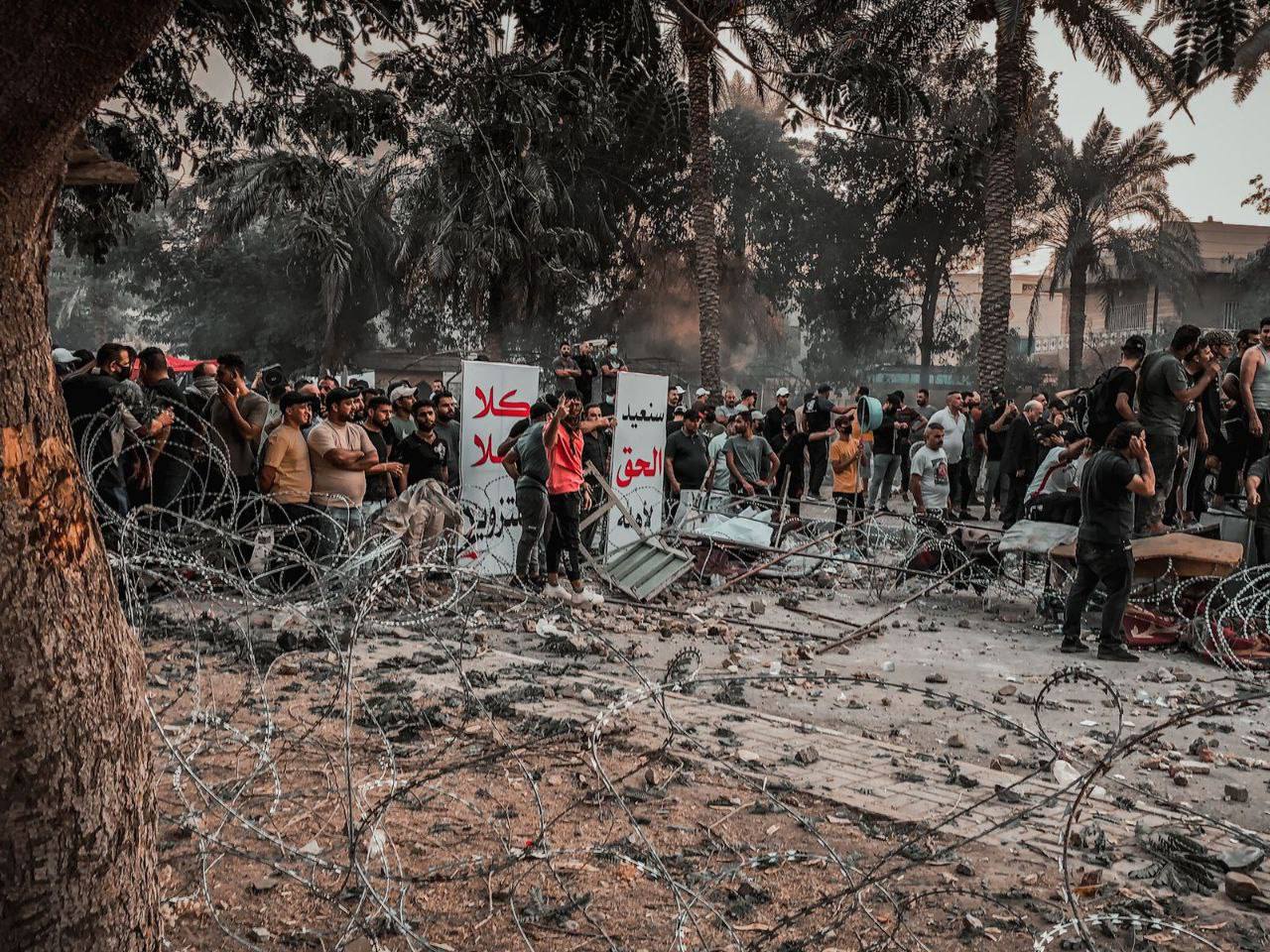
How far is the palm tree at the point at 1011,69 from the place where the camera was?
2005 cm

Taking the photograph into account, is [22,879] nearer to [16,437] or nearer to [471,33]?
[16,437]

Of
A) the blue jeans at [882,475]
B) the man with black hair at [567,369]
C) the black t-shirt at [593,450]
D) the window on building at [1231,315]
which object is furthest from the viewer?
the window on building at [1231,315]

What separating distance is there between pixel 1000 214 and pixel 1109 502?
1478cm

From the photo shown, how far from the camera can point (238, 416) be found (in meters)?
8.82

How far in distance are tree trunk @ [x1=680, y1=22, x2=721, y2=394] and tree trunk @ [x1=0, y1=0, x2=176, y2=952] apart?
1896 centimetres

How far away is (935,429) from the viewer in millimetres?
13031

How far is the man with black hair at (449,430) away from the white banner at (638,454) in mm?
1725

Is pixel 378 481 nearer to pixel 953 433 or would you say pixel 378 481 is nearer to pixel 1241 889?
pixel 1241 889

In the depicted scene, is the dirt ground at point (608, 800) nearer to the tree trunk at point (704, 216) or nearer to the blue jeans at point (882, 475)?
the blue jeans at point (882, 475)

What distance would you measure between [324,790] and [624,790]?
1.25 metres

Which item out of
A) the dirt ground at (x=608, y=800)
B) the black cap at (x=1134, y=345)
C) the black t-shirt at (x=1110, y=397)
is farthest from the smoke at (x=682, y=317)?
the dirt ground at (x=608, y=800)

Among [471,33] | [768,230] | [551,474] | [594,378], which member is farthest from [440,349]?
[471,33]

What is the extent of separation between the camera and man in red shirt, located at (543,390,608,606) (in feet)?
32.7

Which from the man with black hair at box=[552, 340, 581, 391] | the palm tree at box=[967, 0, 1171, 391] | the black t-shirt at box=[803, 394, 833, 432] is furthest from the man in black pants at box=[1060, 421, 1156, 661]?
the palm tree at box=[967, 0, 1171, 391]
